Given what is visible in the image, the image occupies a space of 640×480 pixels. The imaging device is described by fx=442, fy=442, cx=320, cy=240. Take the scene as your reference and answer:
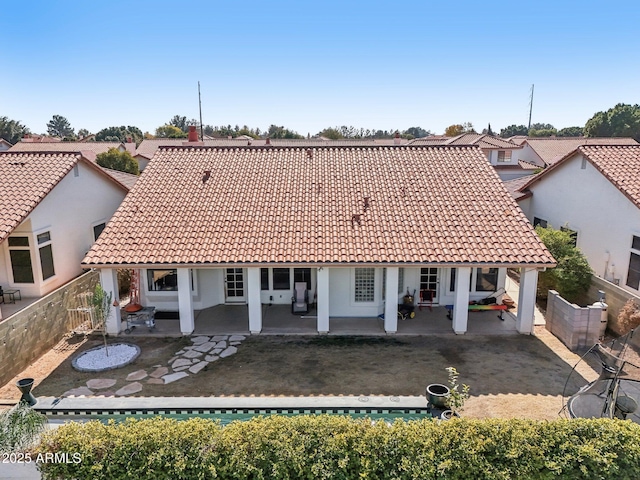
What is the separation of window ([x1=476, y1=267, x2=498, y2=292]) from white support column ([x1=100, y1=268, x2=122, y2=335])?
42.3ft

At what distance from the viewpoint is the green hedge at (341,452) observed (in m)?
6.73

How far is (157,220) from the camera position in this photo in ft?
50.9

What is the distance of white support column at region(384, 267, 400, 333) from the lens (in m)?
14.5

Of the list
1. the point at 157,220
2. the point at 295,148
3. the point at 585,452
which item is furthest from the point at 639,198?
the point at 157,220

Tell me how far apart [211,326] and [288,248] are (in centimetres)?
413

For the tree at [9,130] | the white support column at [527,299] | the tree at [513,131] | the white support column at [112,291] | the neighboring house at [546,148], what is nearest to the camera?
the white support column at [527,299]

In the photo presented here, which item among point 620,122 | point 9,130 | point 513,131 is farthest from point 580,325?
point 513,131

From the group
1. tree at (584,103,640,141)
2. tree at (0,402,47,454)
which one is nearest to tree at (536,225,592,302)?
tree at (0,402,47,454)

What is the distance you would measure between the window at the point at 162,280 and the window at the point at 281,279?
12.2 ft

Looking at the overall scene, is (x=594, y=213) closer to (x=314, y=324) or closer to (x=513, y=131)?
(x=314, y=324)

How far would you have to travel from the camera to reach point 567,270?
16.4 meters

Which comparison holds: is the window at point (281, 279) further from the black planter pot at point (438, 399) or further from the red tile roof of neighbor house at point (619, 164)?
the red tile roof of neighbor house at point (619, 164)

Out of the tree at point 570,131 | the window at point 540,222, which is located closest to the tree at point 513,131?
the tree at point 570,131

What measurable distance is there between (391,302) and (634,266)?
28.8 feet
